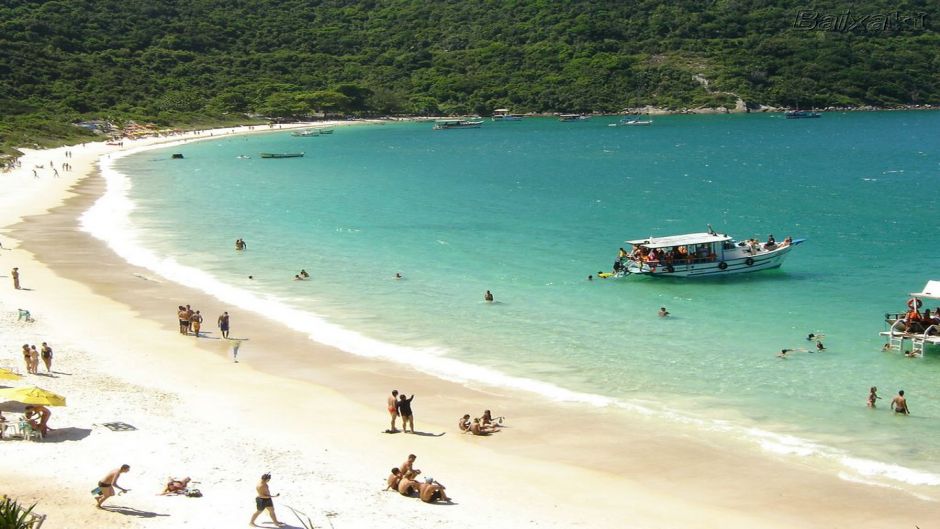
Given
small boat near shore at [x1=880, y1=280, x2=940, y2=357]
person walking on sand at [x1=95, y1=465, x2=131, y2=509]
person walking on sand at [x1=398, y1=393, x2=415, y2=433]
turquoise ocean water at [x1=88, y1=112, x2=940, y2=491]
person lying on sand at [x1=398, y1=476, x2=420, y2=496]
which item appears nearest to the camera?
person walking on sand at [x1=95, y1=465, x2=131, y2=509]

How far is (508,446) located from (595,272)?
77.5 feet

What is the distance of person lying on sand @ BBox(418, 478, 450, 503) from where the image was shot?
64.3ft

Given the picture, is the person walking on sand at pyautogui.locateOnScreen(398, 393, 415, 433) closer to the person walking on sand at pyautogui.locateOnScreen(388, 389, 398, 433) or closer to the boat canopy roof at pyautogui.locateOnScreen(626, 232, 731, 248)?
the person walking on sand at pyautogui.locateOnScreen(388, 389, 398, 433)

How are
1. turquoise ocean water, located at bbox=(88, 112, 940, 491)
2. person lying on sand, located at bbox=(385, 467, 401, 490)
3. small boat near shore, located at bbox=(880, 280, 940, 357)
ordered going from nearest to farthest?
person lying on sand, located at bbox=(385, 467, 401, 490), turquoise ocean water, located at bbox=(88, 112, 940, 491), small boat near shore, located at bbox=(880, 280, 940, 357)

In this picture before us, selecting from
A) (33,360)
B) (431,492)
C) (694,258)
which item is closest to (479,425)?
(431,492)

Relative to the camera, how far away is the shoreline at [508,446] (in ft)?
64.4

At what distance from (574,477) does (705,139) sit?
13701 cm

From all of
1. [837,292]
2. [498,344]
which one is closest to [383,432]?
[498,344]

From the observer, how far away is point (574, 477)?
21422 millimetres

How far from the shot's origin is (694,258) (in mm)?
44688

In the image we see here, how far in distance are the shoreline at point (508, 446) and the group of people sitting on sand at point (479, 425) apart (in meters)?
0.37

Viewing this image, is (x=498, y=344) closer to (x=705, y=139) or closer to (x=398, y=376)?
(x=398, y=376)

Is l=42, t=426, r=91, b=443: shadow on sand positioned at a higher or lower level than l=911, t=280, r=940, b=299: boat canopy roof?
lower

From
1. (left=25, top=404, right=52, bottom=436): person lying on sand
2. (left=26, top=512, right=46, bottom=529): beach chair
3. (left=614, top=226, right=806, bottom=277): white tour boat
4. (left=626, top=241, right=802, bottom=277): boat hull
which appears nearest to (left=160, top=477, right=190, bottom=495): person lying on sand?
(left=26, top=512, right=46, bottom=529): beach chair
